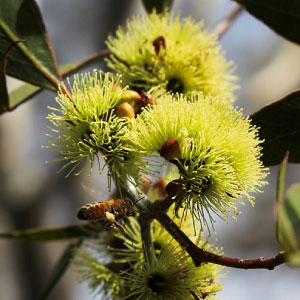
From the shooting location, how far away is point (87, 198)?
4684mm

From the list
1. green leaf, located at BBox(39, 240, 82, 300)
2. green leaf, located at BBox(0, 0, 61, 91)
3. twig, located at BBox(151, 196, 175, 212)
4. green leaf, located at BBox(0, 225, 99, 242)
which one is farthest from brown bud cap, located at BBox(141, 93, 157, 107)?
green leaf, located at BBox(39, 240, 82, 300)

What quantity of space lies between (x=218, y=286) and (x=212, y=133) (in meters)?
0.47

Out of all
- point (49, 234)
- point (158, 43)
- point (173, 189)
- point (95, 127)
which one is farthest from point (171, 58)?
point (49, 234)

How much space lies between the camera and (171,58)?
5.41 feet

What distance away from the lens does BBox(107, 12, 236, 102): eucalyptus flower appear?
1.63 metres

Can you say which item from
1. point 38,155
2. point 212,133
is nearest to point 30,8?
point 212,133

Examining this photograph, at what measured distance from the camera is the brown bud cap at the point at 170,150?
122 centimetres

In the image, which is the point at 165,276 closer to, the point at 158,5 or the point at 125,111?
the point at 125,111

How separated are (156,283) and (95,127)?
451mm

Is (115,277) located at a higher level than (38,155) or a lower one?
lower

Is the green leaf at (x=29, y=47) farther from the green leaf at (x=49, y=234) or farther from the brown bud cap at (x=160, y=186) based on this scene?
the green leaf at (x=49, y=234)

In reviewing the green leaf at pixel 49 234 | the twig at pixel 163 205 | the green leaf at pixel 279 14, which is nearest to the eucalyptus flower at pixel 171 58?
the green leaf at pixel 279 14

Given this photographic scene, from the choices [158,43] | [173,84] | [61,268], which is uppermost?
[158,43]

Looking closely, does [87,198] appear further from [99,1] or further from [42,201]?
[99,1]
